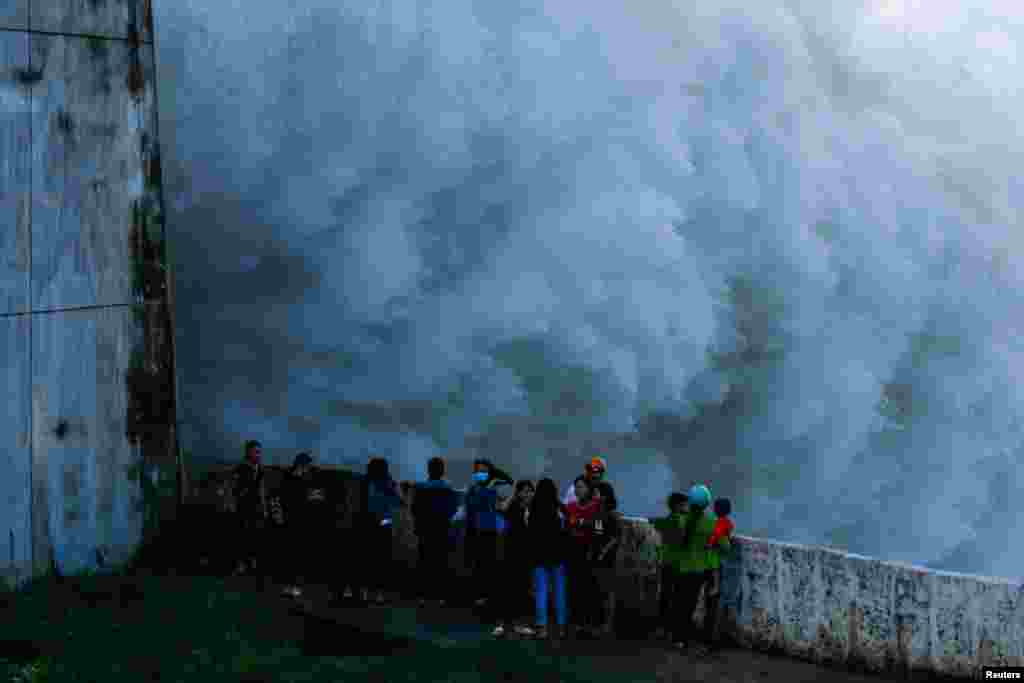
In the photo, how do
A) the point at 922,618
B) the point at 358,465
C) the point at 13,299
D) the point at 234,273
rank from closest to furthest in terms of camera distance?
the point at 922,618 < the point at 13,299 < the point at 234,273 < the point at 358,465

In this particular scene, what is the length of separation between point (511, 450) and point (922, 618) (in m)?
15.3

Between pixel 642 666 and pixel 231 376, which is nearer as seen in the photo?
pixel 642 666

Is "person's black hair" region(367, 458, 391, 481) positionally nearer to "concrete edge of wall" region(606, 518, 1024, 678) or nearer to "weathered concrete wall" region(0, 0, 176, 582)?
"weathered concrete wall" region(0, 0, 176, 582)

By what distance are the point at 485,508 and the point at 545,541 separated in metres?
0.90

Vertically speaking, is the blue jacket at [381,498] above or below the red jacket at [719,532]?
above

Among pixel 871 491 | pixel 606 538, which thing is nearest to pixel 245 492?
pixel 606 538

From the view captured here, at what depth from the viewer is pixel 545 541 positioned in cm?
1063

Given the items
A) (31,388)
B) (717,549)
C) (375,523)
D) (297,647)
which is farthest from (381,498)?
(31,388)

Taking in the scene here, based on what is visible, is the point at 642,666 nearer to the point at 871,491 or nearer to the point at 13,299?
the point at 13,299

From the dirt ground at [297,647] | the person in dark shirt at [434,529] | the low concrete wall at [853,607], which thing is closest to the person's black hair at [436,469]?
the person in dark shirt at [434,529]

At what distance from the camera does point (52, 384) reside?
11664 millimetres

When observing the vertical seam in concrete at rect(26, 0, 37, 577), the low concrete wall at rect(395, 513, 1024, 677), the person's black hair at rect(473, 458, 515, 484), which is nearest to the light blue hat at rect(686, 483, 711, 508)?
the low concrete wall at rect(395, 513, 1024, 677)

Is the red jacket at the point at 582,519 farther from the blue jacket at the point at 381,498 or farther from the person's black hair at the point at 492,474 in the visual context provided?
the blue jacket at the point at 381,498

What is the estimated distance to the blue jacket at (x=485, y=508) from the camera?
37.3ft
